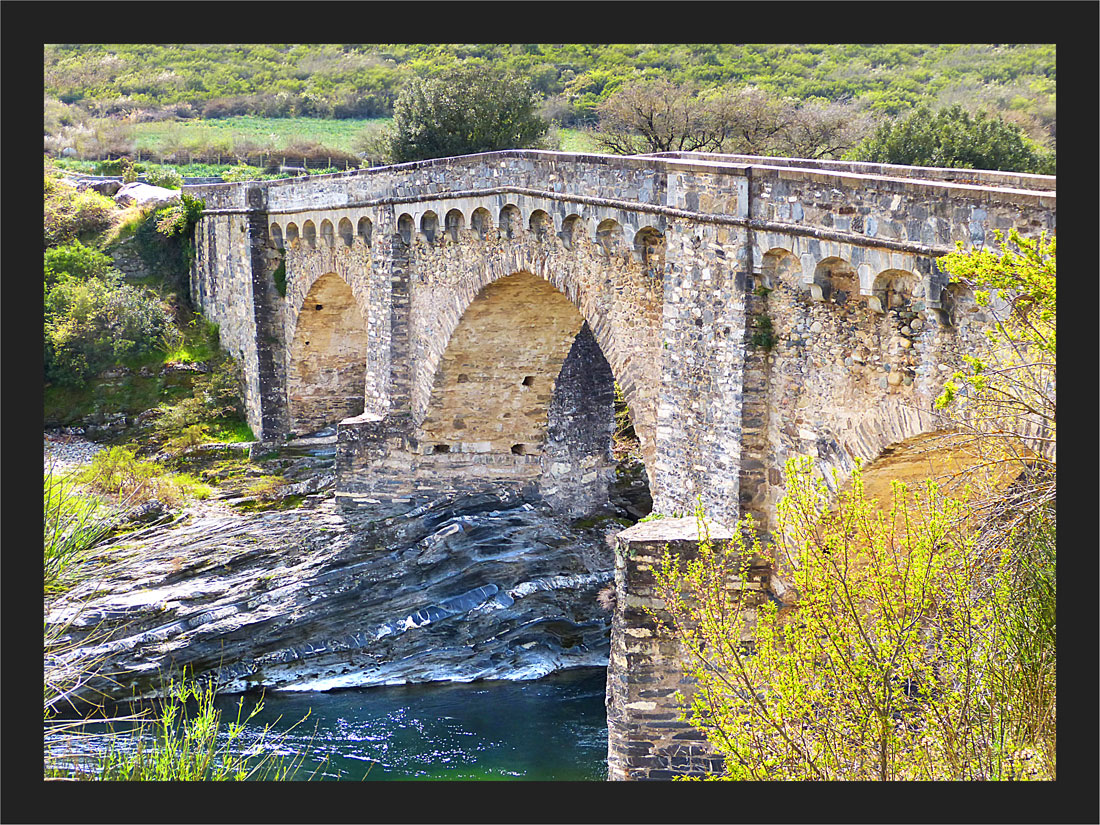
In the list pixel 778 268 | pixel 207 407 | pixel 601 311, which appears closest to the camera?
pixel 778 268

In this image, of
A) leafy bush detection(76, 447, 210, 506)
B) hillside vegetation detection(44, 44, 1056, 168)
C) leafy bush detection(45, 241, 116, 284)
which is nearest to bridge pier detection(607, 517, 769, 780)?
leafy bush detection(76, 447, 210, 506)

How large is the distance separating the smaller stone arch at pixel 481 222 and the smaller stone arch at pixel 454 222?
0.43 metres

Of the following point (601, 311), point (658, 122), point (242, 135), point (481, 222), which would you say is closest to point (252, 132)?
point (242, 135)

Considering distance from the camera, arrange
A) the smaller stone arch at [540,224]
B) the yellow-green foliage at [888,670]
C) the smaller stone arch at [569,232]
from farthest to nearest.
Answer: the smaller stone arch at [540,224]
the smaller stone arch at [569,232]
the yellow-green foliage at [888,670]

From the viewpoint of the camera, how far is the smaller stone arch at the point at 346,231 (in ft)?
69.6

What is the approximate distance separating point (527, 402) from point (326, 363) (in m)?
7.11

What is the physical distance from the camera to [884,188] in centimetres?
905

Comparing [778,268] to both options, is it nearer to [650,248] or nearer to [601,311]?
[650,248]

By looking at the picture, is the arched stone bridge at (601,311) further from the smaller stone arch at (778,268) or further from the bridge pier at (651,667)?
the bridge pier at (651,667)

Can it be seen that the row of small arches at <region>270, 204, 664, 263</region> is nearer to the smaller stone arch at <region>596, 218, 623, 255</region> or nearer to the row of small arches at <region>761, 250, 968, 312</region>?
the smaller stone arch at <region>596, 218, 623, 255</region>

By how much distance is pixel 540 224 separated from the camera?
15125mm

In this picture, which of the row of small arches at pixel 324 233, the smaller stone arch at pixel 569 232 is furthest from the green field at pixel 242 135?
the smaller stone arch at pixel 569 232

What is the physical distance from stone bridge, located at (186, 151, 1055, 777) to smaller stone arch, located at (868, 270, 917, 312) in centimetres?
2

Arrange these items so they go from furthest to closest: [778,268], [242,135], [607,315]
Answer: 1. [242,135]
2. [607,315]
3. [778,268]
